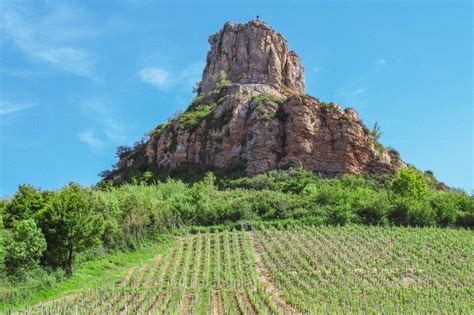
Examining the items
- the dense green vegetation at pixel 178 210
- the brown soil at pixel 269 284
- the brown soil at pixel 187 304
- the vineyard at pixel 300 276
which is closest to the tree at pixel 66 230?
the dense green vegetation at pixel 178 210

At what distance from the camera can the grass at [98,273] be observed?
80.9 ft

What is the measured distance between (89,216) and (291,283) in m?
11.1

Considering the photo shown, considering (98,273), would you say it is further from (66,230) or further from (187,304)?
(187,304)

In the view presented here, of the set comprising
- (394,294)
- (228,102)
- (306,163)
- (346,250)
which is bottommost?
(394,294)

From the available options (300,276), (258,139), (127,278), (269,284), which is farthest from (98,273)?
(258,139)

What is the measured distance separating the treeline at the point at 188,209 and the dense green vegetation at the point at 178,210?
0.06 metres

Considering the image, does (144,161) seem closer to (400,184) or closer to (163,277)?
(400,184)

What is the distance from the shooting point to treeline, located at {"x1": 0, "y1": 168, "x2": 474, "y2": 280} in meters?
27.5

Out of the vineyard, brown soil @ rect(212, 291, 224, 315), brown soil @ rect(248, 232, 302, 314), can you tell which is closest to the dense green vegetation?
the vineyard

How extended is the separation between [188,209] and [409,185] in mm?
22468

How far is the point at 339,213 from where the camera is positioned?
42938mm

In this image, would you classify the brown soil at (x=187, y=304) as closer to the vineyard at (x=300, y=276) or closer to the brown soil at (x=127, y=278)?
the vineyard at (x=300, y=276)

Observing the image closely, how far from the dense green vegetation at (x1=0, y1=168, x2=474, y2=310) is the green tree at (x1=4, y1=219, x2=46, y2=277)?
0.15 ft

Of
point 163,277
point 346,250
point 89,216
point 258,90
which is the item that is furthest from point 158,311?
point 258,90
